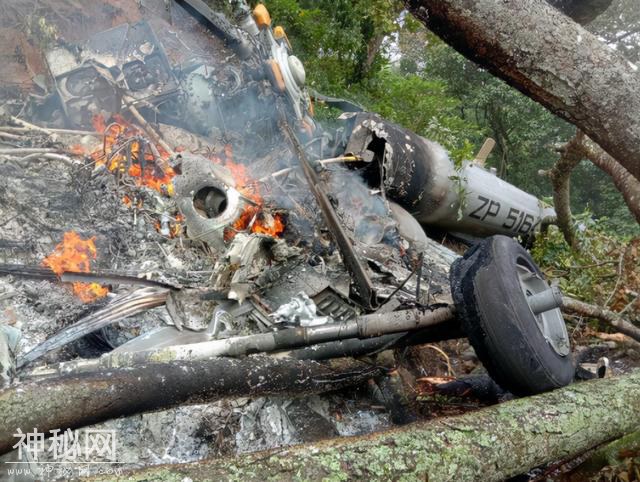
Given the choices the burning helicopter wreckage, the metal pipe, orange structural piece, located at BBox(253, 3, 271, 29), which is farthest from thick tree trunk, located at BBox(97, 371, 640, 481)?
orange structural piece, located at BBox(253, 3, 271, 29)

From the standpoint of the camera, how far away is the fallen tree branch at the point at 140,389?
1714 mm

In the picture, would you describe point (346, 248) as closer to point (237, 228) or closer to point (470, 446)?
point (237, 228)

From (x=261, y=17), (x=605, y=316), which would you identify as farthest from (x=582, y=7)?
(x=261, y=17)

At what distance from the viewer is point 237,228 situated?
4.80 meters

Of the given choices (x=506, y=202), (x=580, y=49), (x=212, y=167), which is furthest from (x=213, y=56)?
(x=580, y=49)

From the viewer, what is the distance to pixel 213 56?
7.00 metres

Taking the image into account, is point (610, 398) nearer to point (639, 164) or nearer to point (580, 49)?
point (639, 164)

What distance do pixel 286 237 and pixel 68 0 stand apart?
498 cm

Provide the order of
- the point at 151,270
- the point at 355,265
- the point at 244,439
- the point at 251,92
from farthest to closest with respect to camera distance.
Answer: the point at 251,92 < the point at 151,270 < the point at 355,265 < the point at 244,439

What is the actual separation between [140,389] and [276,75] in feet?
15.9

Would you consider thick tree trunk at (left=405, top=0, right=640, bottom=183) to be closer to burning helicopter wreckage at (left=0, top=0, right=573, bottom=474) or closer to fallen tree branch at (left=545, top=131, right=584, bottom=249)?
burning helicopter wreckage at (left=0, top=0, right=573, bottom=474)

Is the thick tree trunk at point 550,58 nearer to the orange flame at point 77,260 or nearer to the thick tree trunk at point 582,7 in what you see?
the thick tree trunk at point 582,7

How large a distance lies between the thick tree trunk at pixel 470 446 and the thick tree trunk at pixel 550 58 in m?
1.24

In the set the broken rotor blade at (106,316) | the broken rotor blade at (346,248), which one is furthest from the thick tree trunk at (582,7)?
the broken rotor blade at (106,316)
